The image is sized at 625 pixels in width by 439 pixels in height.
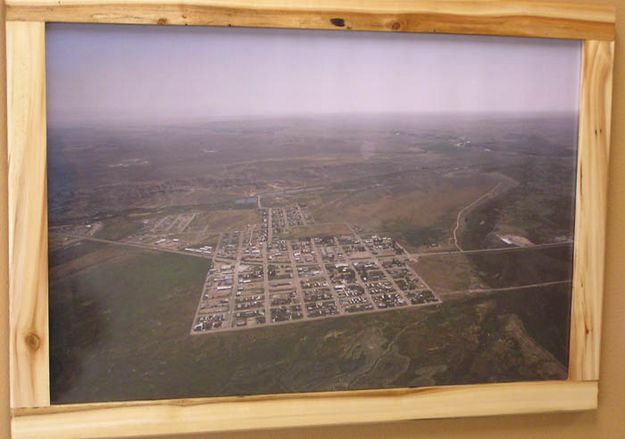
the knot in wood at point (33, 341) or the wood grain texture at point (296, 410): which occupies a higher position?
the knot in wood at point (33, 341)

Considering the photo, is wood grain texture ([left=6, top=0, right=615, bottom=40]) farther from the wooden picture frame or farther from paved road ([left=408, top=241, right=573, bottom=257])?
paved road ([left=408, top=241, right=573, bottom=257])

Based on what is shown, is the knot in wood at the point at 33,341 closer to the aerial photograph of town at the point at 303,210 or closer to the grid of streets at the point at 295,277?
the aerial photograph of town at the point at 303,210

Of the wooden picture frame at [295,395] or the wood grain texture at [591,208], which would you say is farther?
the wood grain texture at [591,208]

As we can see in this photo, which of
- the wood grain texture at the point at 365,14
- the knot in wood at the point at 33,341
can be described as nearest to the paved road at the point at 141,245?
the knot in wood at the point at 33,341

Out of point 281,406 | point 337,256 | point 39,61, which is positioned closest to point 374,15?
point 337,256

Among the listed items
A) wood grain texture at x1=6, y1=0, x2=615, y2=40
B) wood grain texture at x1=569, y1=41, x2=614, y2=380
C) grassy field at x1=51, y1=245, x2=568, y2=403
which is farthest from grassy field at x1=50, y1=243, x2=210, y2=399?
wood grain texture at x1=569, y1=41, x2=614, y2=380

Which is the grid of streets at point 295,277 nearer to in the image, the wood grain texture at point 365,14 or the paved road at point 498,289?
the paved road at point 498,289

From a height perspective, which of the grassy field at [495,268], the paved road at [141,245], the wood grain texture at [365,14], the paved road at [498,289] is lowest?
the paved road at [498,289]

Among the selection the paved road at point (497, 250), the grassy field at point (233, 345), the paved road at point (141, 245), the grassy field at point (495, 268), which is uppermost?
the paved road at point (141, 245)

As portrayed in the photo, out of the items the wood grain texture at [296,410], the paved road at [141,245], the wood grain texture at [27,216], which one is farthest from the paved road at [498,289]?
the wood grain texture at [27,216]
